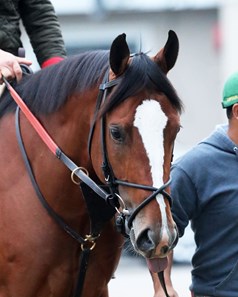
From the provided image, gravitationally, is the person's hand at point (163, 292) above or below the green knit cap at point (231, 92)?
below

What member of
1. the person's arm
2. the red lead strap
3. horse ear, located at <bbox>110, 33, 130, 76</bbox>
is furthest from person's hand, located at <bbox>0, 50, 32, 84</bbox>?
the person's arm

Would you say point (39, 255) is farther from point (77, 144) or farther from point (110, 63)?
point (110, 63)

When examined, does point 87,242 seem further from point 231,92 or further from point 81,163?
point 231,92

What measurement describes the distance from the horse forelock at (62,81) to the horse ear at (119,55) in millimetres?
158

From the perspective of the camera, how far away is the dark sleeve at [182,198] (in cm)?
449

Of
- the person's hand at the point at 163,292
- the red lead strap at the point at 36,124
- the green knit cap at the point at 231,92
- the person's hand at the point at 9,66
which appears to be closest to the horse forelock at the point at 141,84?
the red lead strap at the point at 36,124

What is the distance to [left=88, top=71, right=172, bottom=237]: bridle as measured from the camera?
3.81 meters

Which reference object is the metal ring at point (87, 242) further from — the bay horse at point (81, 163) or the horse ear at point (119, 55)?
the horse ear at point (119, 55)

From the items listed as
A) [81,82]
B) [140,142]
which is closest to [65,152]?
[81,82]

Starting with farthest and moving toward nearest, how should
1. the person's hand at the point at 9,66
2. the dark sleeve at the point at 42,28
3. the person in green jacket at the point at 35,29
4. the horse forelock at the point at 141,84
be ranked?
1. the dark sleeve at the point at 42,28
2. the person in green jacket at the point at 35,29
3. the person's hand at the point at 9,66
4. the horse forelock at the point at 141,84

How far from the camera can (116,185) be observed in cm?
397

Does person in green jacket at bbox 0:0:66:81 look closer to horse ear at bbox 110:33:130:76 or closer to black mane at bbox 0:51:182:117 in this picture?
black mane at bbox 0:51:182:117

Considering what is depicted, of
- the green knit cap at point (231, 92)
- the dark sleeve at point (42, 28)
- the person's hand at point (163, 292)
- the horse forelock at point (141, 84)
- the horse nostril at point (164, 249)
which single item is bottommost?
the person's hand at point (163, 292)

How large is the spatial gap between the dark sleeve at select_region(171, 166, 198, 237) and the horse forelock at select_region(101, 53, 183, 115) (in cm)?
→ 57
